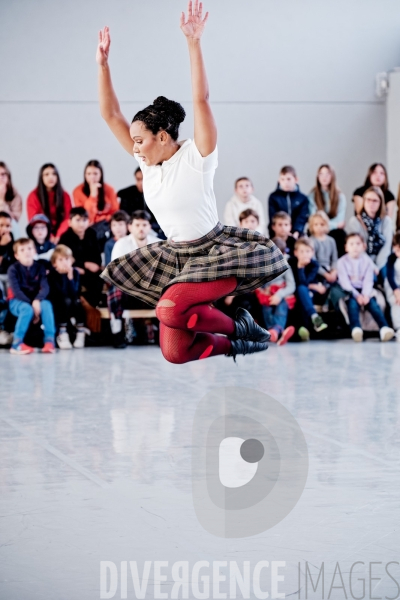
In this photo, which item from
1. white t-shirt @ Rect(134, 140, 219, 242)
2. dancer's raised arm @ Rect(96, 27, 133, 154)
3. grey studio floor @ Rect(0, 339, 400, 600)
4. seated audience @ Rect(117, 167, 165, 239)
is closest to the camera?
grey studio floor @ Rect(0, 339, 400, 600)

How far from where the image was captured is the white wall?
29.5ft

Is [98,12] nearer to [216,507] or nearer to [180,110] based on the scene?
[180,110]

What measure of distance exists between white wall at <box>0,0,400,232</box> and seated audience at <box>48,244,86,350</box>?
101 inches

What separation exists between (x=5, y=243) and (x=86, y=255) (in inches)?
25.0

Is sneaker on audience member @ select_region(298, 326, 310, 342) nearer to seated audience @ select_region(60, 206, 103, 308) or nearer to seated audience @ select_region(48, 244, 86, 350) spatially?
seated audience @ select_region(60, 206, 103, 308)

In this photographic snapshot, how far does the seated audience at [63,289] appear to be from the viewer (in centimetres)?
664

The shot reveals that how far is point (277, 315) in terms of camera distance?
6914mm

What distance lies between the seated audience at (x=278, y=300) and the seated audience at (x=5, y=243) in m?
1.96

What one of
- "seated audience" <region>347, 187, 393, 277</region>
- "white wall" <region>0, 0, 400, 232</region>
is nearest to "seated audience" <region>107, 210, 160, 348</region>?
"seated audience" <region>347, 187, 393, 277</region>

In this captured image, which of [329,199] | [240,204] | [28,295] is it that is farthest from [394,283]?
[28,295]

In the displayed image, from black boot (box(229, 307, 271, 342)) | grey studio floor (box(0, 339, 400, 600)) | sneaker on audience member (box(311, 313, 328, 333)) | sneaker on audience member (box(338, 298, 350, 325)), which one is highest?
black boot (box(229, 307, 271, 342))

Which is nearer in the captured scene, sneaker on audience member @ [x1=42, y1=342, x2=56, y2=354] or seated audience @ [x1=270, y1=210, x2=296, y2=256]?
sneaker on audience member @ [x1=42, y1=342, x2=56, y2=354]

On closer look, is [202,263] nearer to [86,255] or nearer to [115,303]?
[115,303]

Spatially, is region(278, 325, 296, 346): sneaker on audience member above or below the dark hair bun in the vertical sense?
below
